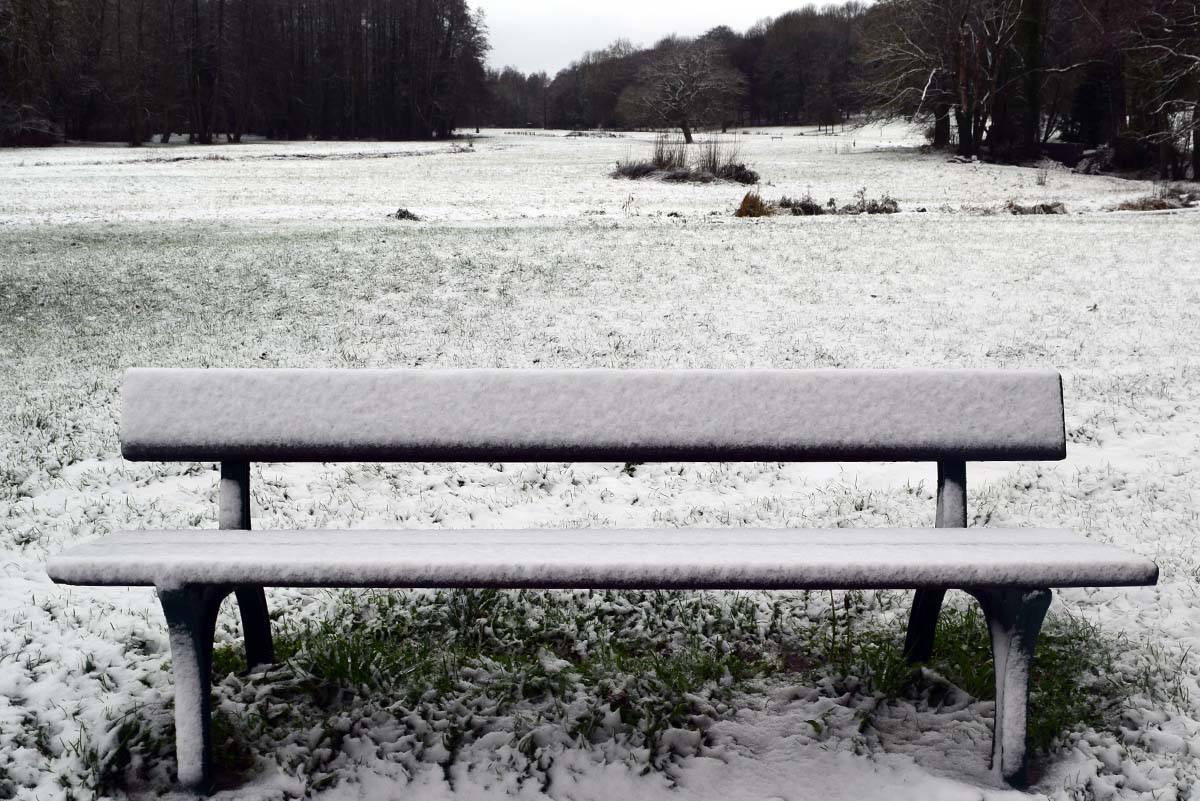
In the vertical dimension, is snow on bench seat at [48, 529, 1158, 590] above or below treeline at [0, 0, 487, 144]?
below

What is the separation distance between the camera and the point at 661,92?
2093 inches

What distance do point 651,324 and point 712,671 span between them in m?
5.54

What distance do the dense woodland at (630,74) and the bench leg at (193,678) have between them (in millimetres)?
18944

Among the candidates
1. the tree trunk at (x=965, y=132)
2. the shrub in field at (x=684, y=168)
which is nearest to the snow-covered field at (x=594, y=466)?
the shrub in field at (x=684, y=168)

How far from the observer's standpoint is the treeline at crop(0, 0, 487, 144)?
51.2 m

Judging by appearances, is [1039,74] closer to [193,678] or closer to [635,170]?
[635,170]

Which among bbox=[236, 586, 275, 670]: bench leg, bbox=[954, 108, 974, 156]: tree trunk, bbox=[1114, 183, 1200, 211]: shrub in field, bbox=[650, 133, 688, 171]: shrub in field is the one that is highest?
bbox=[954, 108, 974, 156]: tree trunk

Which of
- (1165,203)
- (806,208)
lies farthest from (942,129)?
(806,208)

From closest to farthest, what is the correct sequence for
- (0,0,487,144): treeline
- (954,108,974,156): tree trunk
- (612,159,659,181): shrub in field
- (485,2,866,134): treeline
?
(612,159,659,181): shrub in field
(954,108,974,156): tree trunk
(0,0,487,144): treeline
(485,2,866,134): treeline

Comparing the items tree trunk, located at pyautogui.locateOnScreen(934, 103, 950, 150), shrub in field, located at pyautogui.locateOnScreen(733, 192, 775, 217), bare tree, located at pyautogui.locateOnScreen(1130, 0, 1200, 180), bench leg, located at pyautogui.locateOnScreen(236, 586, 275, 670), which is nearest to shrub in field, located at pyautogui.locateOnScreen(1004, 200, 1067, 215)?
shrub in field, located at pyautogui.locateOnScreen(733, 192, 775, 217)

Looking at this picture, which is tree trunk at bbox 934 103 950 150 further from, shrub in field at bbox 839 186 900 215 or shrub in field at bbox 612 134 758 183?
shrub in field at bbox 839 186 900 215

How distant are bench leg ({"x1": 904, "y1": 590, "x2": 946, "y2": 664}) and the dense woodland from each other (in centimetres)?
1964

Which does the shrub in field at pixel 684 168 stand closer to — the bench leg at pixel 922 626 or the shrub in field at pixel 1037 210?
the shrub in field at pixel 1037 210

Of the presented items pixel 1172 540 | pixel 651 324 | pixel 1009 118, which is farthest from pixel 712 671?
pixel 1009 118
